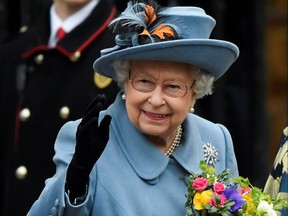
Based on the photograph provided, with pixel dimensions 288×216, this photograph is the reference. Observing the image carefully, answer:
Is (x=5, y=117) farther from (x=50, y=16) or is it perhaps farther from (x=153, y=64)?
(x=153, y=64)

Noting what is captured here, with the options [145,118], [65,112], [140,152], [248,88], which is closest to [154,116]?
[145,118]

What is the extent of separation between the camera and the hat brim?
529 cm

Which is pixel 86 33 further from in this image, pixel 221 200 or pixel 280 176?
pixel 221 200

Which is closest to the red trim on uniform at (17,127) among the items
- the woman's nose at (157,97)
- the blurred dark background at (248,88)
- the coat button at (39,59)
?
the coat button at (39,59)

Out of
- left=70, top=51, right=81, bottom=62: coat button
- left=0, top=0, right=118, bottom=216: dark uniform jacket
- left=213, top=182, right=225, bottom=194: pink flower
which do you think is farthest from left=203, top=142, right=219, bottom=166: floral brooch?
left=70, top=51, right=81, bottom=62: coat button

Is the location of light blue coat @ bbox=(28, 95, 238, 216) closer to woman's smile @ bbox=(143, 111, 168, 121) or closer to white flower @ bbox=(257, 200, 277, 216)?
woman's smile @ bbox=(143, 111, 168, 121)

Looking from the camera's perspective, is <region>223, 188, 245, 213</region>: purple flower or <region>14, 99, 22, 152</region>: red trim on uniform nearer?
<region>223, 188, 245, 213</region>: purple flower

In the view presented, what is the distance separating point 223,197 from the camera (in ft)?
17.2

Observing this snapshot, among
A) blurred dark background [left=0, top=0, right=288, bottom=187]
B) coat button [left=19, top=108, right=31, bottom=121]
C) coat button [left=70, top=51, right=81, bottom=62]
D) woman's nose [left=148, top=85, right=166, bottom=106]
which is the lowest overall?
blurred dark background [left=0, top=0, right=288, bottom=187]

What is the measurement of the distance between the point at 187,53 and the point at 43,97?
5.73 feet

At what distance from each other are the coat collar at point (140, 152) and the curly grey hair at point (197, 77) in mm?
120

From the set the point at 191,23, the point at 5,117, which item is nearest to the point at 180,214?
the point at 191,23

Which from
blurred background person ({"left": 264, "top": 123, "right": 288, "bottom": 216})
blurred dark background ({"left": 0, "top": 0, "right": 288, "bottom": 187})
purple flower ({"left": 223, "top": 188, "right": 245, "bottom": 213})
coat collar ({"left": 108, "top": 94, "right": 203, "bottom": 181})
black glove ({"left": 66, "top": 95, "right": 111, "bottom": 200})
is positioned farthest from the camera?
blurred dark background ({"left": 0, "top": 0, "right": 288, "bottom": 187})

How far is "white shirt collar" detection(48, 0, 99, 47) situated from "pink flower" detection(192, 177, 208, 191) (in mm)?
1898
